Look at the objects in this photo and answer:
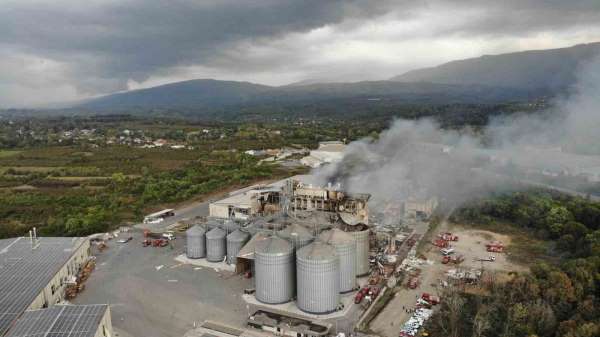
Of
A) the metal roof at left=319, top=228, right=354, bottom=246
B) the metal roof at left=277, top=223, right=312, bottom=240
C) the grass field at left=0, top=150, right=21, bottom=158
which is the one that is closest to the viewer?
the metal roof at left=319, top=228, right=354, bottom=246

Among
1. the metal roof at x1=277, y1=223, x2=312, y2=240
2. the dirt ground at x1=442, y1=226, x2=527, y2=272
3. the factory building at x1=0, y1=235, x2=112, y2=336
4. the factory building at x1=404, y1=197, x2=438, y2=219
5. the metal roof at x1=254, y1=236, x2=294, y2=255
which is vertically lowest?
the dirt ground at x1=442, y1=226, x2=527, y2=272

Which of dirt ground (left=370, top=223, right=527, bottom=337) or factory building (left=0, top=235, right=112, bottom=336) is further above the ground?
factory building (left=0, top=235, right=112, bottom=336)

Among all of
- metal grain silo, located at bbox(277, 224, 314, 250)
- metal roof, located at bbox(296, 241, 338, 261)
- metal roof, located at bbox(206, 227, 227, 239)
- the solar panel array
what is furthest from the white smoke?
the solar panel array

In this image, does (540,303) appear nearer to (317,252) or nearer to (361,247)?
(361,247)

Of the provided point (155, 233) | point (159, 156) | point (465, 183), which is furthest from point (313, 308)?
point (159, 156)

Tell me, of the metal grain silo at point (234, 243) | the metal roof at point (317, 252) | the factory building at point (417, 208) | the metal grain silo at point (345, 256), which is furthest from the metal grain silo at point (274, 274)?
the factory building at point (417, 208)

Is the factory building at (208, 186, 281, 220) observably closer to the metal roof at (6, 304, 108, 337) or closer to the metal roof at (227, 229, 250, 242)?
the metal roof at (227, 229, 250, 242)

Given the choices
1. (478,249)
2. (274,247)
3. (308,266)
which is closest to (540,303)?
(308,266)
